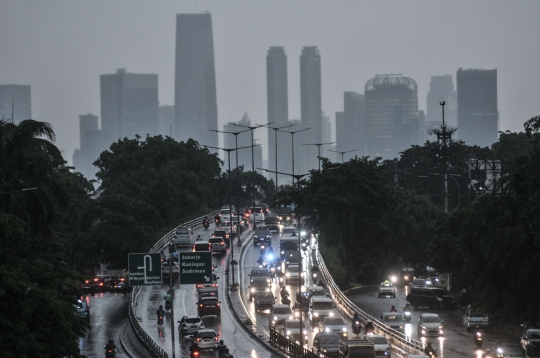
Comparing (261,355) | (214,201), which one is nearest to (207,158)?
(214,201)

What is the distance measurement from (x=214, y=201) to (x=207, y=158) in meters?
8.53

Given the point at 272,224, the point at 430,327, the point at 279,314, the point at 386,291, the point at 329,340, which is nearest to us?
the point at 329,340

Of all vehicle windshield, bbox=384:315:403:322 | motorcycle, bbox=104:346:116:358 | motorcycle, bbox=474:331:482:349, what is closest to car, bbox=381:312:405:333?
vehicle windshield, bbox=384:315:403:322

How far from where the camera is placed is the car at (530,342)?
5027cm

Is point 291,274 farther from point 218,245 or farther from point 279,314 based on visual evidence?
point 279,314

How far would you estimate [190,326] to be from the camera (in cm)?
5994

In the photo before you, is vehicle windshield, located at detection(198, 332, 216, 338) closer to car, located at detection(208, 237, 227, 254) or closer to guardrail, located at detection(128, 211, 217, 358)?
guardrail, located at detection(128, 211, 217, 358)

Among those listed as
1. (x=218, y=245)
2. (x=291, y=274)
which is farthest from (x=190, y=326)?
(x=218, y=245)

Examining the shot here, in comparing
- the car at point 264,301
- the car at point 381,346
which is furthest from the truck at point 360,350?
the car at point 264,301

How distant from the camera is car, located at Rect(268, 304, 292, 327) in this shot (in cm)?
6328

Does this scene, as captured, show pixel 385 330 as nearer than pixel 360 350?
No

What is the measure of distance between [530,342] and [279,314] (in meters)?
17.9

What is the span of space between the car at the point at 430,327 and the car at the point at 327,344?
27.0 ft

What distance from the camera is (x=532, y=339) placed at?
5094cm
